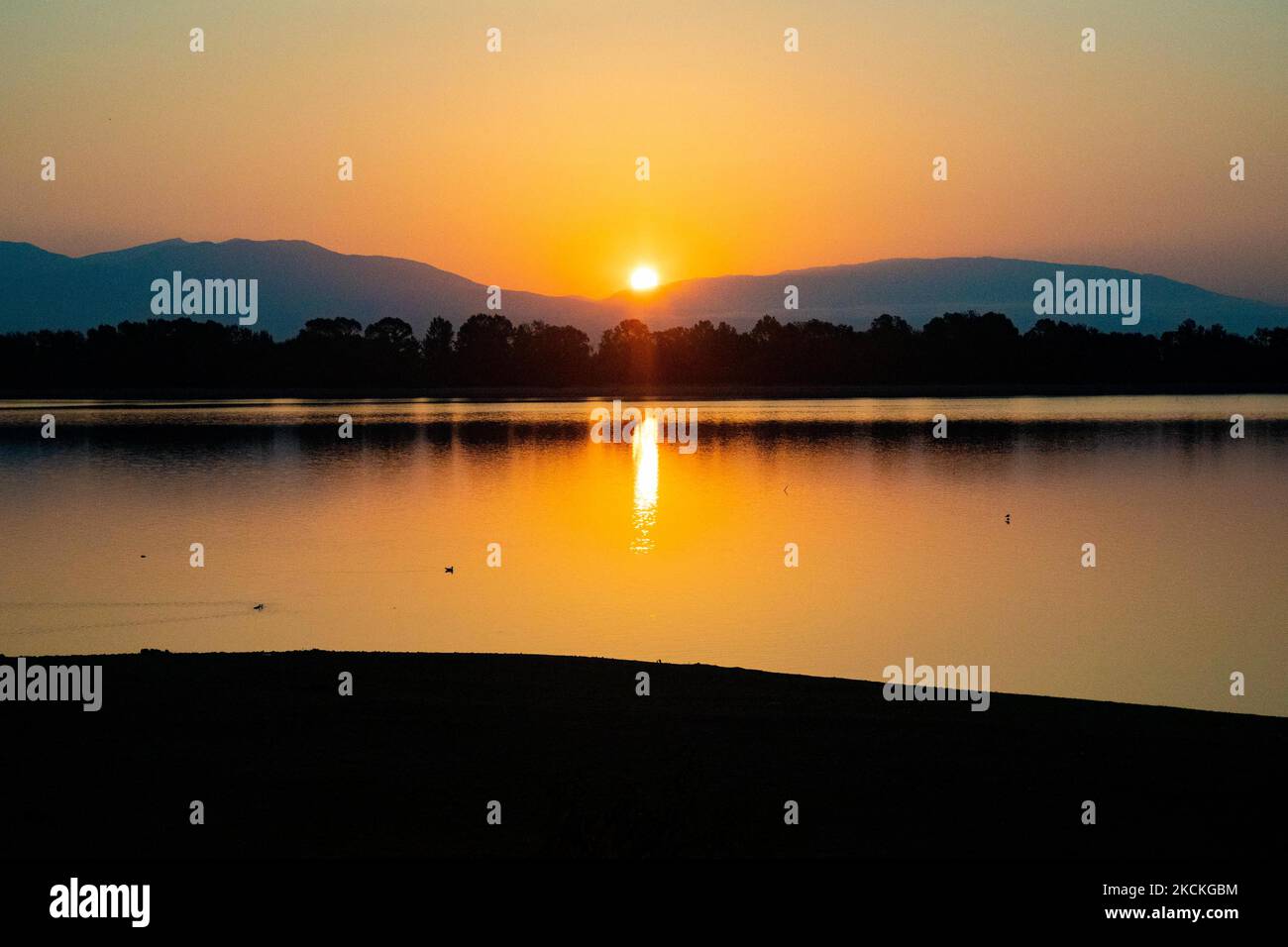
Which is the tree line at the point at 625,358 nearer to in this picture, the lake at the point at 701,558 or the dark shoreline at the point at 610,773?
the lake at the point at 701,558

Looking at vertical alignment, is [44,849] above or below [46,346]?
below

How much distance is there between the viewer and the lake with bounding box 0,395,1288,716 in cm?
1977

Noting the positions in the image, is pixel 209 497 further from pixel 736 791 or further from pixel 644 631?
pixel 736 791

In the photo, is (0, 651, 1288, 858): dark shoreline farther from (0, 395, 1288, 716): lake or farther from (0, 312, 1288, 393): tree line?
(0, 312, 1288, 393): tree line

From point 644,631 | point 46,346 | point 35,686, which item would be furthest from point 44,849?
point 46,346

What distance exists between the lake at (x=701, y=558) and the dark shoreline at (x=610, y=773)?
5.34 metres

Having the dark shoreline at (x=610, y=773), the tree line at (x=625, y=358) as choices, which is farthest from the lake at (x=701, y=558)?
the tree line at (x=625, y=358)

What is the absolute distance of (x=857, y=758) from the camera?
1038 centimetres

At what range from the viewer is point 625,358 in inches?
7505

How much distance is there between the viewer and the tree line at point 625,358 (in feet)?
561

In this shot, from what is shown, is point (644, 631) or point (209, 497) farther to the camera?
point (209, 497)

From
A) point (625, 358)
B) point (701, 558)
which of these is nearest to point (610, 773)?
point (701, 558)

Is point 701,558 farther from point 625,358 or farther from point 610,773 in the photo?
point 625,358

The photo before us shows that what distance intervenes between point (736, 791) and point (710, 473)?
44.9m
